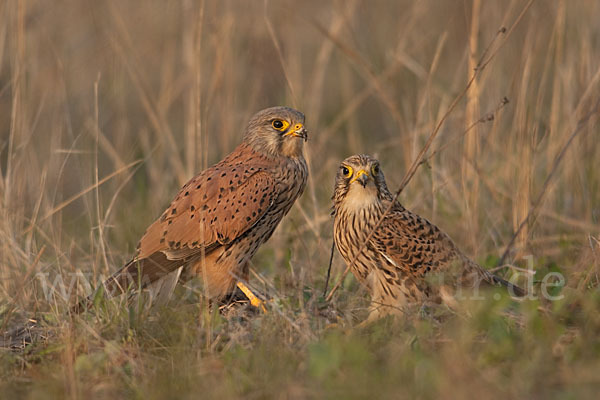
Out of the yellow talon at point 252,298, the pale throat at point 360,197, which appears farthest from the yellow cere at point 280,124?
the yellow talon at point 252,298

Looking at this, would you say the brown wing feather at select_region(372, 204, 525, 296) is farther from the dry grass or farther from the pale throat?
the dry grass

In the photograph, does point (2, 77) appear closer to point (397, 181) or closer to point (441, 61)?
point (397, 181)

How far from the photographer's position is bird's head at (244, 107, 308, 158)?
5.67 metres

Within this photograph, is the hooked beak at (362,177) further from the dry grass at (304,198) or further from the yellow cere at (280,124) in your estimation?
the yellow cere at (280,124)

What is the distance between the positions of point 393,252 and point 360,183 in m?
0.47

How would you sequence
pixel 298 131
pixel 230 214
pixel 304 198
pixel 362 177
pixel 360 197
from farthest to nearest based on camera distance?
1. pixel 304 198
2. pixel 298 131
3. pixel 230 214
4. pixel 360 197
5. pixel 362 177

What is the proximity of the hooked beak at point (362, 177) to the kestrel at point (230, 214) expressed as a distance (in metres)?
0.66

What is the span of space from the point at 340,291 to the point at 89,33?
5930 mm

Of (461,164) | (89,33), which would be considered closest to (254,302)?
(461,164)

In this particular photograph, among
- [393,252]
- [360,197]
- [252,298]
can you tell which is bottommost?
[252,298]

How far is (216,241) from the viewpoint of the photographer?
540 cm

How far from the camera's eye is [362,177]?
4992mm

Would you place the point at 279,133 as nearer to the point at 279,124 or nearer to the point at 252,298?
the point at 279,124

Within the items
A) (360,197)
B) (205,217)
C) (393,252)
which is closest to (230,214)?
(205,217)
